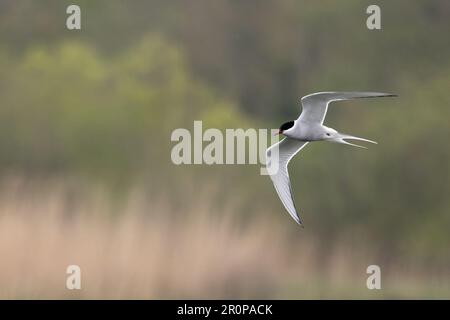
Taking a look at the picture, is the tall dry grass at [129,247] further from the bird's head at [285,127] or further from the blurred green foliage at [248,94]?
the bird's head at [285,127]

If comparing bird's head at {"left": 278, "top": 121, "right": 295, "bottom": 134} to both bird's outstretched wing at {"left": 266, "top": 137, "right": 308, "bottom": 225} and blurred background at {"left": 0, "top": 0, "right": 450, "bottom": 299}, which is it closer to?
bird's outstretched wing at {"left": 266, "top": 137, "right": 308, "bottom": 225}

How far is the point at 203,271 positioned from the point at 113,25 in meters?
8.59

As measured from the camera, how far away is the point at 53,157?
1275 centimetres

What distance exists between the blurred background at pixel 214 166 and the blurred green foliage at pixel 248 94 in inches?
1.0

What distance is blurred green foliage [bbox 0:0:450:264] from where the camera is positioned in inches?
473

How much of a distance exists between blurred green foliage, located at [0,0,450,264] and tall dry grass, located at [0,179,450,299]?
0.63 m

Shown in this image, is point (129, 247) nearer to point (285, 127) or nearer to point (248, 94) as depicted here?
point (285, 127)

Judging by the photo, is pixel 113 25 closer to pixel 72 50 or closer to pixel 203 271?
pixel 72 50

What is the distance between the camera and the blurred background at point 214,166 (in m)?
8.64

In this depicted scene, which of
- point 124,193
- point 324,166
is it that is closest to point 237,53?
point 324,166

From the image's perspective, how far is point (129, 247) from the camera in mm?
8656

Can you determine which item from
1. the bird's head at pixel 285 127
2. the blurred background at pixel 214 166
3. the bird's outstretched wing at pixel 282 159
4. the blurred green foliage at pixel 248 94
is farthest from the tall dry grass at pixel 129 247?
the bird's head at pixel 285 127

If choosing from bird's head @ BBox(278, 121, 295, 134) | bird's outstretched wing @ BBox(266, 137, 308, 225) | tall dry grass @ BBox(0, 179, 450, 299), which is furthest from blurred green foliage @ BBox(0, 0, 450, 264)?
bird's head @ BBox(278, 121, 295, 134)

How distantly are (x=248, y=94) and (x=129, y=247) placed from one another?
7.57 meters
